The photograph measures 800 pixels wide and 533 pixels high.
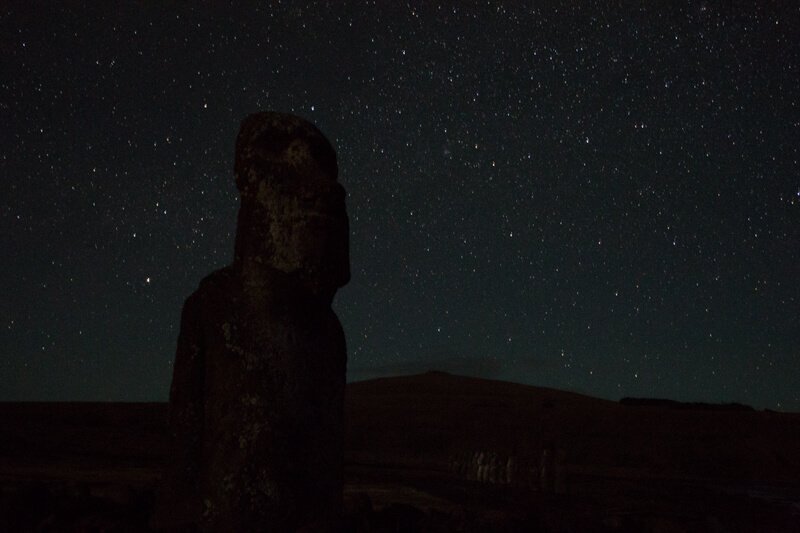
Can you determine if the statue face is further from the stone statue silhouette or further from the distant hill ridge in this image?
the distant hill ridge

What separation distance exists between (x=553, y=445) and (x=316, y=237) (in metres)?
9.54

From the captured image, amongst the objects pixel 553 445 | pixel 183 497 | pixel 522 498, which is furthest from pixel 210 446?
pixel 553 445

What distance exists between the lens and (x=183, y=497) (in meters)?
6.64

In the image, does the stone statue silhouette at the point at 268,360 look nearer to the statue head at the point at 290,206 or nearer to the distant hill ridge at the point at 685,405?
the statue head at the point at 290,206

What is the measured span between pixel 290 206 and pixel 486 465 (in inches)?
414

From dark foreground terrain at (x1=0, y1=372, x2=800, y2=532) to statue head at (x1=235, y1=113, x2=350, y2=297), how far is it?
6.40 feet

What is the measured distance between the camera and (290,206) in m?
6.79

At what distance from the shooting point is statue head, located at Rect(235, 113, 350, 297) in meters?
6.78

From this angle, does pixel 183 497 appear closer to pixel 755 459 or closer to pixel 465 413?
pixel 755 459

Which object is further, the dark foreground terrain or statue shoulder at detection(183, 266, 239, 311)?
the dark foreground terrain

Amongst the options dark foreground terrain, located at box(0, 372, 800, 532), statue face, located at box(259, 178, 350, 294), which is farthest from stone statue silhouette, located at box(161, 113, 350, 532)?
dark foreground terrain, located at box(0, 372, 800, 532)

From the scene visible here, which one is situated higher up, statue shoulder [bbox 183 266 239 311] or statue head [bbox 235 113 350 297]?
statue head [bbox 235 113 350 297]

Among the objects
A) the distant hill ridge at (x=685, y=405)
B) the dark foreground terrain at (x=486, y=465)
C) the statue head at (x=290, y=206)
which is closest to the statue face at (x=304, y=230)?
the statue head at (x=290, y=206)

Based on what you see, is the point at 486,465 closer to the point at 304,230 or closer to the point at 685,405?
the point at 304,230
